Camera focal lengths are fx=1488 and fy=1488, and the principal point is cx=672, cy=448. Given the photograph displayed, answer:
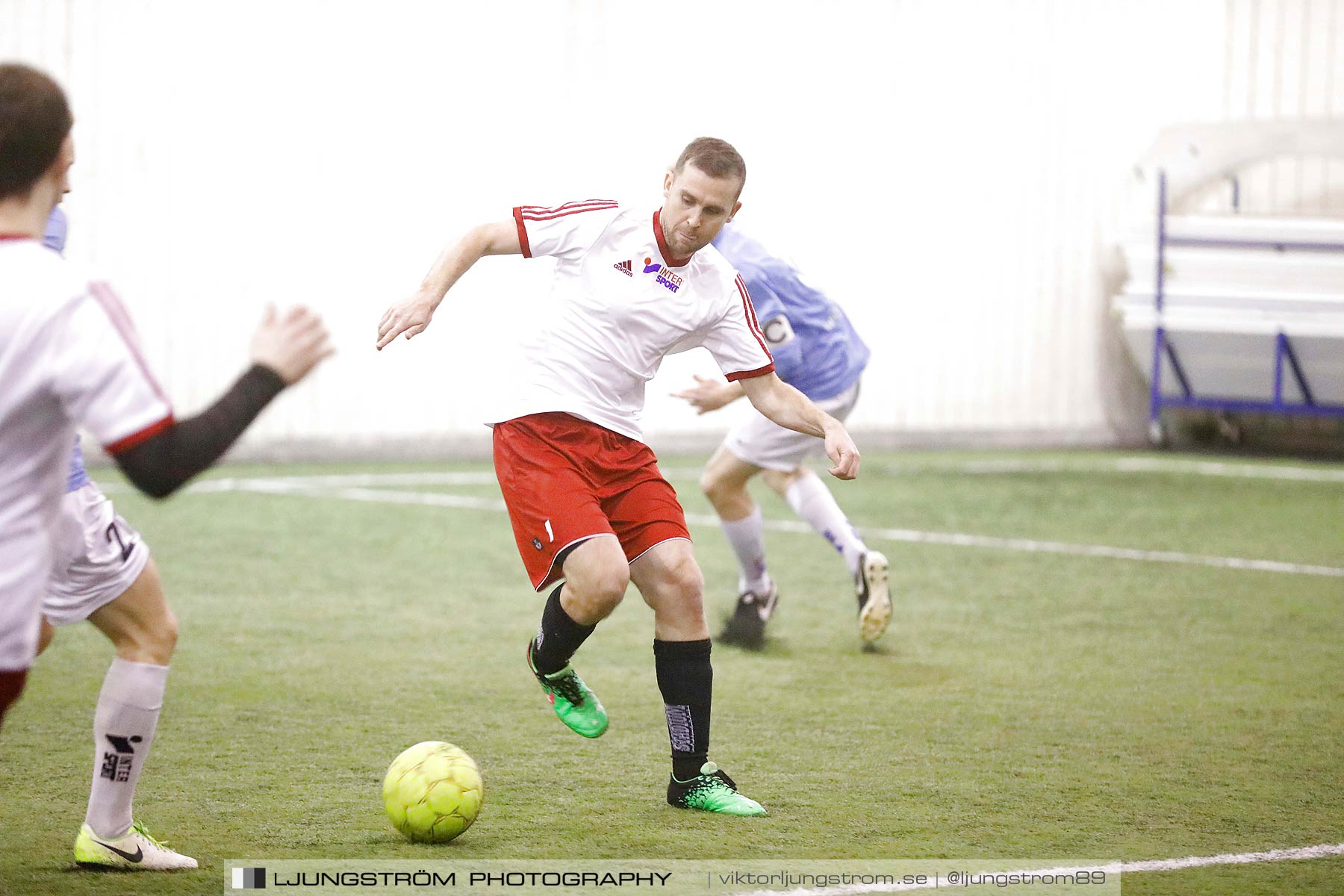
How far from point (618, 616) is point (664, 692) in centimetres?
271

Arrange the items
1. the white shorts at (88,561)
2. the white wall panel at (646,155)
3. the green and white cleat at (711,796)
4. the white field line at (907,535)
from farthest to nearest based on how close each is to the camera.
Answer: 1. the white wall panel at (646,155)
2. the white field line at (907,535)
3. the green and white cleat at (711,796)
4. the white shorts at (88,561)

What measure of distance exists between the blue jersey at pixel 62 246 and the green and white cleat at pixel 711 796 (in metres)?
1.70

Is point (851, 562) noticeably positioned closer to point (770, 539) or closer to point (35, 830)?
point (770, 539)

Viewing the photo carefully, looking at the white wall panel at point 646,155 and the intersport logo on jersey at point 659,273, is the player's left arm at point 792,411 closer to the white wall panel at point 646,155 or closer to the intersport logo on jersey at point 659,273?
the intersport logo on jersey at point 659,273

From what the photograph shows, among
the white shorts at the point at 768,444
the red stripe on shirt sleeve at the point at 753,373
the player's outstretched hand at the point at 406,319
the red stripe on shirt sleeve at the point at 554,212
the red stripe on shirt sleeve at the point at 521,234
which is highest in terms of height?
the red stripe on shirt sleeve at the point at 554,212

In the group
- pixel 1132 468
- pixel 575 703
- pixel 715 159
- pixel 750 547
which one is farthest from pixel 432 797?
pixel 1132 468

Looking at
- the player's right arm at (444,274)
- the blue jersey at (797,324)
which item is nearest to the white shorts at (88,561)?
the player's right arm at (444,274)

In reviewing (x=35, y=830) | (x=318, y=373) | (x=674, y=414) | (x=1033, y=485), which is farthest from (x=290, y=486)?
(x=35, y=830)

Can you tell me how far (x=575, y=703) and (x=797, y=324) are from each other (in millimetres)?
2421

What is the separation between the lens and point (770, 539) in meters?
8.82

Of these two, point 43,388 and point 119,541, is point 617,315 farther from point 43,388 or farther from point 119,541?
point 43,388

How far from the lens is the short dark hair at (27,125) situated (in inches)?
98.2

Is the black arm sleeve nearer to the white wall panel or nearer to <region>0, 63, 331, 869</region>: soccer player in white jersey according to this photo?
<region>0, 63, 331, 869</region>: soccer player in white jersey

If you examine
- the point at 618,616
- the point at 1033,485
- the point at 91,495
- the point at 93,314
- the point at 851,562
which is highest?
the point at 93,314
